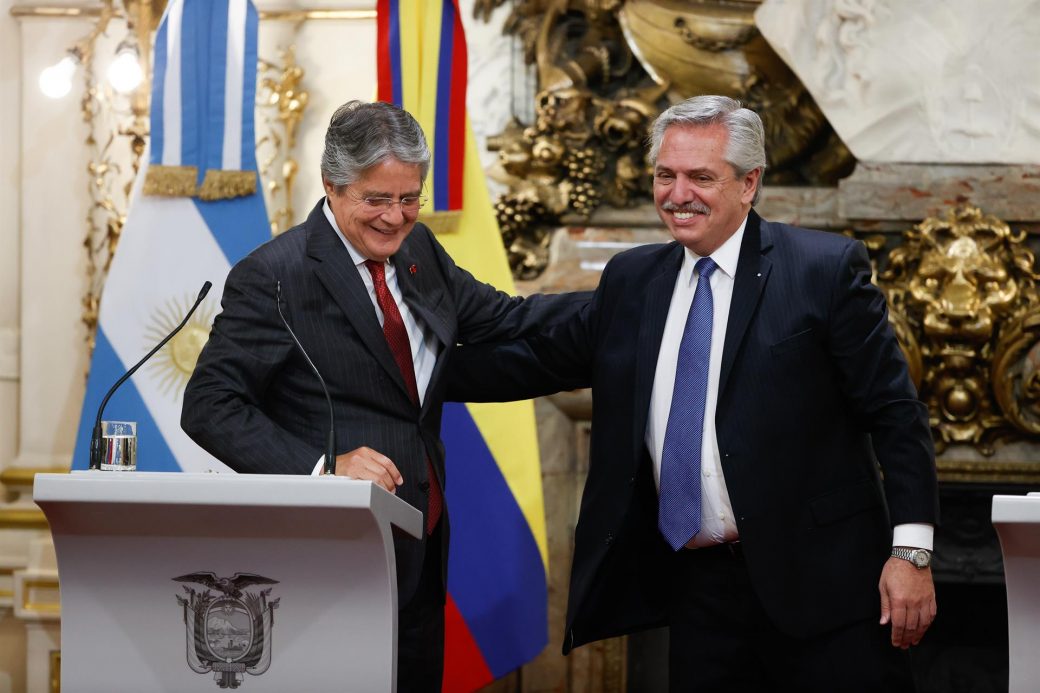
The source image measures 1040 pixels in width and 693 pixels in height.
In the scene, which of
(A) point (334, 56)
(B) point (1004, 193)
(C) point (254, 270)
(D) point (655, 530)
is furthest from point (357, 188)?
(B) point (1004, 193)

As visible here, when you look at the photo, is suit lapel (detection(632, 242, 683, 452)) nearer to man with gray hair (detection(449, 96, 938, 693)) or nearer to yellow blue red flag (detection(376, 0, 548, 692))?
man with gray hair (detection(449, 96, 938, 693))

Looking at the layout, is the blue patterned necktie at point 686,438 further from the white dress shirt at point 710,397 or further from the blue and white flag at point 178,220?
the blue and white flag at point 178,220

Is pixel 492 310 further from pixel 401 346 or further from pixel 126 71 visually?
pixel 126 71

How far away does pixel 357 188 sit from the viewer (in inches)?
103

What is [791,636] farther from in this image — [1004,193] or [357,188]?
Answer: [1004,193]

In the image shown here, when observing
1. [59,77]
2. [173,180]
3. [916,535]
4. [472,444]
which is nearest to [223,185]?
[173,180]

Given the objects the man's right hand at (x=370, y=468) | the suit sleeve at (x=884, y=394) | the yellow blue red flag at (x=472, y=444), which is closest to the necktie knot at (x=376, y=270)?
the man's right hand at (x=370, y=468)

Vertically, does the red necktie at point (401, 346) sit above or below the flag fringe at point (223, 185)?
below

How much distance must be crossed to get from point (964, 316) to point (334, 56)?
7.35 ft

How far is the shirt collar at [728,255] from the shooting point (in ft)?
8.83

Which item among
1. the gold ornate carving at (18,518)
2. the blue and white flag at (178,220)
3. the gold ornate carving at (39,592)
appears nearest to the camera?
the blue and white flag at (178,220)

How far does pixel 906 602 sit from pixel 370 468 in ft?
3.30

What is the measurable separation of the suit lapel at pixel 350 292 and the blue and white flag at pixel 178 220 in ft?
4.00

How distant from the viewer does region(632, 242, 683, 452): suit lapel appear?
8.70 ft
